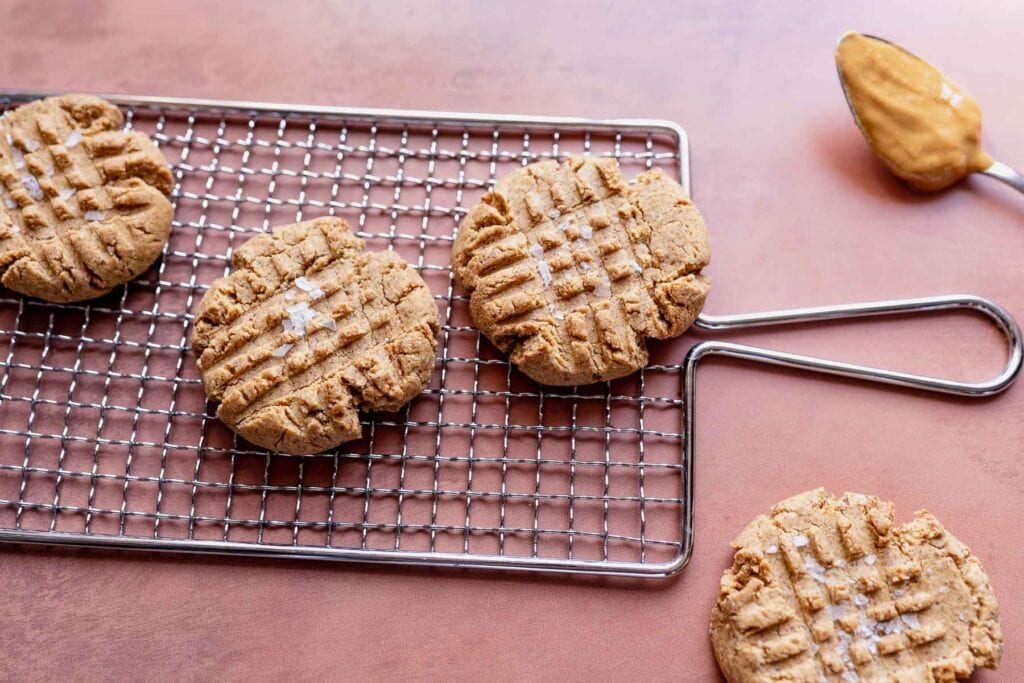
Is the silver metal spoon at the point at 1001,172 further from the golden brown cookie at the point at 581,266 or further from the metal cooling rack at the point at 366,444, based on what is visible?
the golden brown cookie at the point at 581,266

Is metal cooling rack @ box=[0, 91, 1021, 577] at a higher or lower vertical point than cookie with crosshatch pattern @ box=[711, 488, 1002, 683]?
lower

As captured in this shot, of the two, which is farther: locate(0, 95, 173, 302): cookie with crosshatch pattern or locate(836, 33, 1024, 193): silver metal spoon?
locate(836, 33, 1024, 193): silver metal spoon

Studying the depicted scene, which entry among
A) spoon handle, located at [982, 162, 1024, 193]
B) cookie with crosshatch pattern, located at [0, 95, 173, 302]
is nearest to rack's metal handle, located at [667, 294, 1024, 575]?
spoon handle, located at [982, 162, 1024, 193]

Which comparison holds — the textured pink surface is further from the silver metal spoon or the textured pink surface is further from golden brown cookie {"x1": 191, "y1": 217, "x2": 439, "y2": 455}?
golden brown cookie {"x1": 191, "y1": 217, "x2": 439, "y2": 455}

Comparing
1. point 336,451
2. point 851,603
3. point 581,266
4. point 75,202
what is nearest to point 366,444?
point 336,451

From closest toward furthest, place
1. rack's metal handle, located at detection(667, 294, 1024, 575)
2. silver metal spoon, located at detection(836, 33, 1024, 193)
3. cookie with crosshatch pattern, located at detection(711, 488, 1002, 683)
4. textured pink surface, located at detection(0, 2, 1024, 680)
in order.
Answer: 1. cookie with crosshatch pattern, located at detection(711, 488, 1002, 683)
2. textured pink surface, located at detection(0, 2, 1024, 680)
3. rack's metal handle, located at detection(667, 294, 1024, 575)
4. silver metal spoon, located at detection(836, 33, 1024, 193)

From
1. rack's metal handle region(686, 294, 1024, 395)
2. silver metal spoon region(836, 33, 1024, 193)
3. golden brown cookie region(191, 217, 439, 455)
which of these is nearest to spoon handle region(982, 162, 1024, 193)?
silver metal spoon region(836, 33, 1024, 193)

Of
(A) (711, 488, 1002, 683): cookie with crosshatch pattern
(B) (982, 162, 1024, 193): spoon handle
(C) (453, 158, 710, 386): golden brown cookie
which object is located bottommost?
(A) (711, 488, 1002, 683): cookie with crosshatch pattern

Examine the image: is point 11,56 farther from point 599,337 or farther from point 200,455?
point 599,337

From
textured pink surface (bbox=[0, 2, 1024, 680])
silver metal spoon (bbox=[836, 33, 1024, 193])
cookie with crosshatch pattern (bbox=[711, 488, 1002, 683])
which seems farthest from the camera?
silver metal spoon (bbox=[836, 33, 1024, 193])
